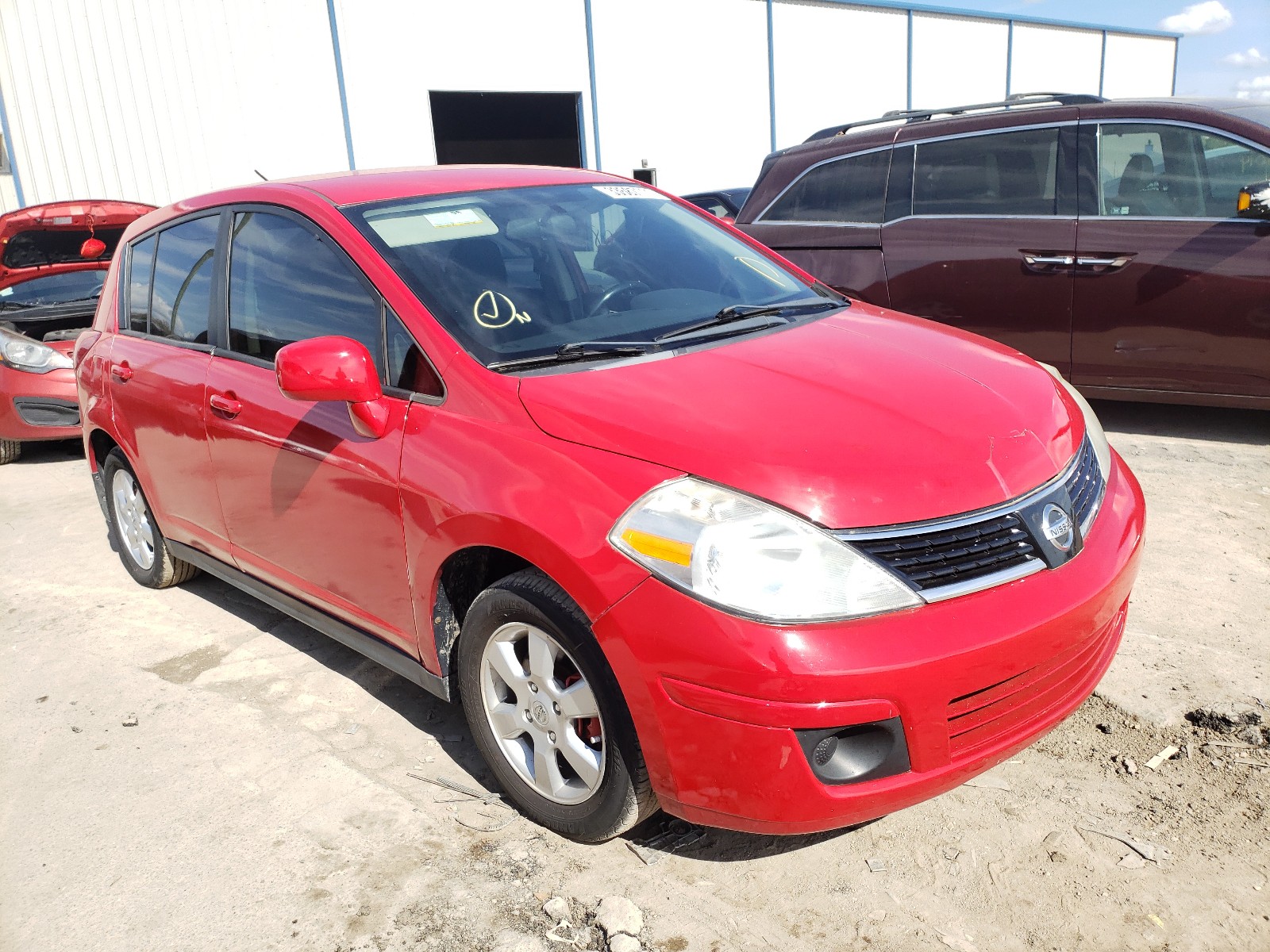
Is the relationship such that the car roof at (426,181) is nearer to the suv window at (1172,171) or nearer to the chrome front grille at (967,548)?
the chrome front grille at (967,548)

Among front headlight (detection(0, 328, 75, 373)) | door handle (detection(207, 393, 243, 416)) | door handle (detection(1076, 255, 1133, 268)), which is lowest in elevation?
front headlight (detection(0, 328, 75, 373))

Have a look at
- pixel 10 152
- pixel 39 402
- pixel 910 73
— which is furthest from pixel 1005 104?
pixel 910 73

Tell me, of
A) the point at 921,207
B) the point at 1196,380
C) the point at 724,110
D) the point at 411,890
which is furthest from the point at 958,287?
the point at 724,110

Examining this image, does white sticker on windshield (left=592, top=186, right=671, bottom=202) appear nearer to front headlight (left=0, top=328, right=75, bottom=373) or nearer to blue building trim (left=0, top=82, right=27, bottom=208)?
front headlight (left=0, top=328, right=75, bottom=373)

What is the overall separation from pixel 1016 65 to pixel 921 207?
81.5 ft

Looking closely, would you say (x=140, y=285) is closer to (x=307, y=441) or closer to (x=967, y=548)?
(x=307, y=441)

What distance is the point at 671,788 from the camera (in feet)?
7.17

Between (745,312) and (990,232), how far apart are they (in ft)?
10.5

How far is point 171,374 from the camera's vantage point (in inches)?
148

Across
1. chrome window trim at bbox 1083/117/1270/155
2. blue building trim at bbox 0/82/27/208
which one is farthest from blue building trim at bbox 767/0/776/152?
chrome window trim at bbox 1083/117/1270/155

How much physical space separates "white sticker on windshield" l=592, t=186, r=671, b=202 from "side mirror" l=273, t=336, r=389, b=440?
1.27 metres

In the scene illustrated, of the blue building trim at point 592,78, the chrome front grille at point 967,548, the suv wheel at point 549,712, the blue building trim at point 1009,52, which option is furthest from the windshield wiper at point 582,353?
the blue building trim at point 1009,52

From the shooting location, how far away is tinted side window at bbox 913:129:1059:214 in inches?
217

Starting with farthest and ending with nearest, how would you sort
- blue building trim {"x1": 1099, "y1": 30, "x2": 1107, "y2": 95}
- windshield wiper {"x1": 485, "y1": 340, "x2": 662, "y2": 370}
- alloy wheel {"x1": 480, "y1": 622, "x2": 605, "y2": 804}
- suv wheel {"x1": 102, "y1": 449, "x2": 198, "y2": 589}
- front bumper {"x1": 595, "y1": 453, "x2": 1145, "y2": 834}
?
blue building trim {"x1": 1099, "y1": 30, "x2": 1107, "y2": 95} → suv wheel {"x1": 102, "y1": 449, "x2": 198, "y2": 589} → windshield wiper {"x1": 485, "y1": 340, "x2": 662, "y2": 370} → alloy wheel {"x1": 480, "y1": 622, "x2": 605, "y2": 804} → front bumper {"x1": 595, "y1": 453, "x2": 1145, "y2": 834}
